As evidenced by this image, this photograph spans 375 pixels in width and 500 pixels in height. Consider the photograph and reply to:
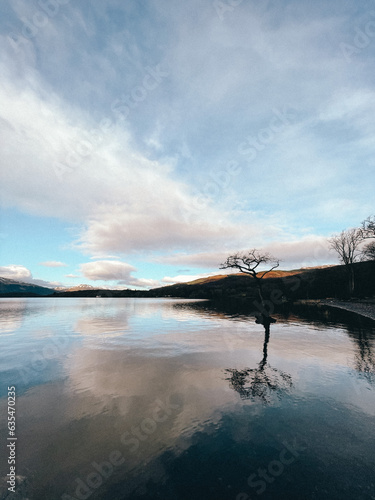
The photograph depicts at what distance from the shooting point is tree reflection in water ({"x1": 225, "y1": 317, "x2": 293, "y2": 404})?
34.3 ft

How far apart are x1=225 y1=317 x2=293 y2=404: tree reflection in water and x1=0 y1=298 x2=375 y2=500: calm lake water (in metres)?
0.06

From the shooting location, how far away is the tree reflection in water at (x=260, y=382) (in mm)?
10461

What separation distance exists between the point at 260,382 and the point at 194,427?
538cm

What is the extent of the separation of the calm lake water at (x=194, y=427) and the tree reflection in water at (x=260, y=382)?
0.06m

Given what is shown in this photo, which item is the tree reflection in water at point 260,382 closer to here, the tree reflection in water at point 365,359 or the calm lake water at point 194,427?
the calm lake water at point 194,427

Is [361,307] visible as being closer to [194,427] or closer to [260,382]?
[260,382]

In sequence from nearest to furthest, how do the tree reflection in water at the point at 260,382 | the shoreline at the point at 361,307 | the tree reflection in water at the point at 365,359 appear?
1. the tree reflection in water at the point at 260,382
2. the tree reflection in water at the point at 365,359
3. the shoreline at the point at 361,307

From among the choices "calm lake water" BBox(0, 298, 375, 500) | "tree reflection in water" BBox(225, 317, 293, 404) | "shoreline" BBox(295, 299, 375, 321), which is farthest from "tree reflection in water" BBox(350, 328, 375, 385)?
"shoreline" BBox(295, 299, 375, 321)

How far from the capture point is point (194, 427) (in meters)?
8.05

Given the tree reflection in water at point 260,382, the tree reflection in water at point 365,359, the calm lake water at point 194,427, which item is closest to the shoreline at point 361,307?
the tree reflection in water at point 365,359

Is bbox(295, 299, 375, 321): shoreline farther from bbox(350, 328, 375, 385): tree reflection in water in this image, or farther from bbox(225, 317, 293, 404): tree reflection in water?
bbox(225, 317, 293, 404): tree reflection in water

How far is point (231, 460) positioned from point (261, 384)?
19.3 feet

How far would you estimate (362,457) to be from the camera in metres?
6.48

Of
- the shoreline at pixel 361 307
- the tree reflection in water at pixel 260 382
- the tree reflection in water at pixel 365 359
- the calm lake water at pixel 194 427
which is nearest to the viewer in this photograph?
the calm lake water at pixel 194 427
